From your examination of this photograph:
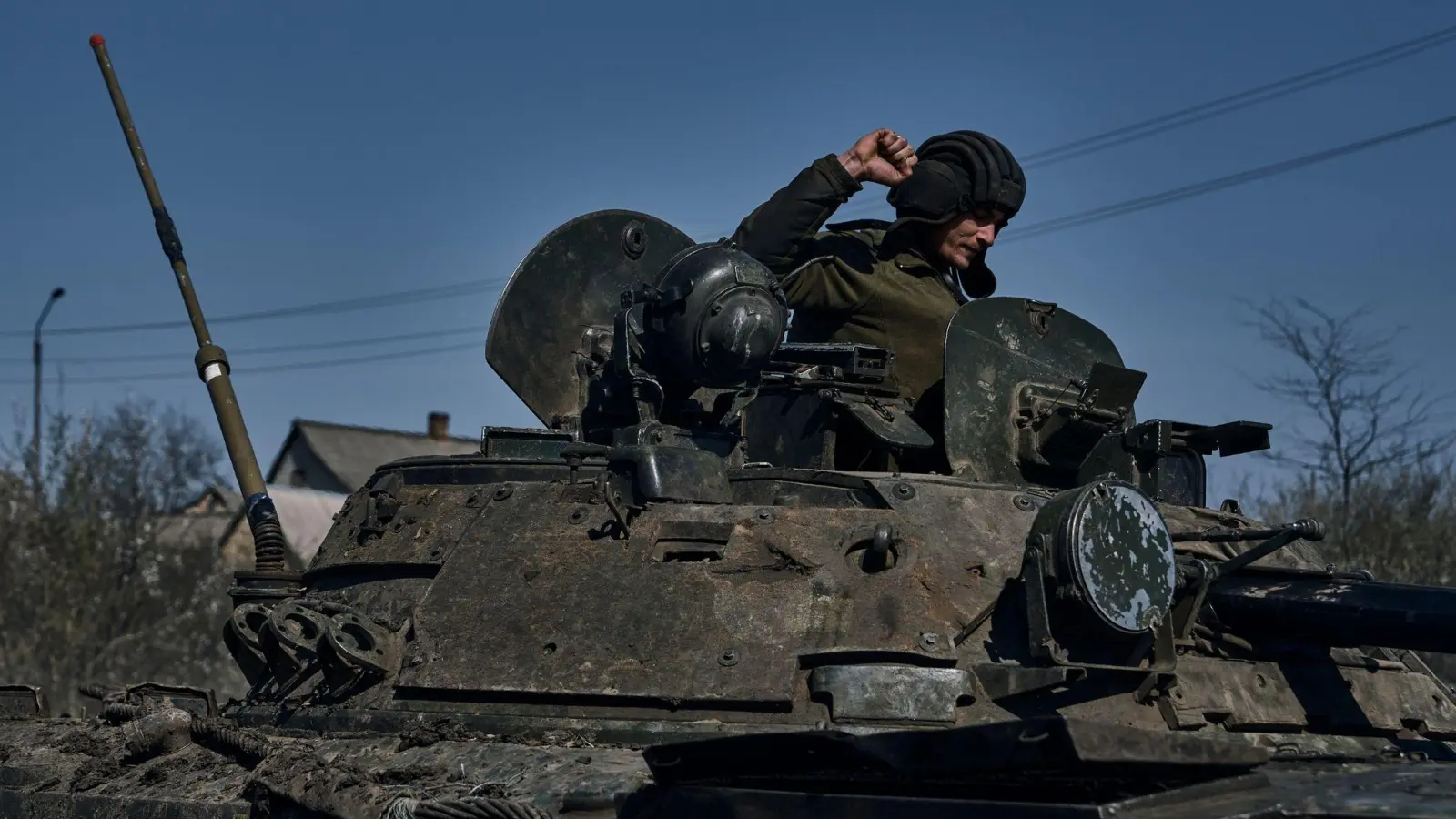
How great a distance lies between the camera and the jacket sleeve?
8562 millimetres

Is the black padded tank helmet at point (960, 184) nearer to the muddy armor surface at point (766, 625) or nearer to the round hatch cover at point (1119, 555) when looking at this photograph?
the muddy armor surface at point (766, 625)

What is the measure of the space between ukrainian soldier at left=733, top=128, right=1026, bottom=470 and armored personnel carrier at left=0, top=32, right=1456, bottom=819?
512 millimetres

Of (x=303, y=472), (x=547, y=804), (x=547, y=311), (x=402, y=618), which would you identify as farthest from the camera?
(x=303, y=472)

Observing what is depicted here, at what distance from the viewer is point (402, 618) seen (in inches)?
274

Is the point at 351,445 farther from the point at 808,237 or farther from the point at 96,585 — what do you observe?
the point at 808,237

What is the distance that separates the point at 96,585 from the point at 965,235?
74.7ft

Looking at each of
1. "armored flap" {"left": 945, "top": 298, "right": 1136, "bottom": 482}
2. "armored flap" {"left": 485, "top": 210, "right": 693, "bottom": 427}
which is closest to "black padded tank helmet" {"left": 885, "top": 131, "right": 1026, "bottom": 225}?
"armored flap" {"left": 945, "top": 298, "right": 1136, "bottom": 482}

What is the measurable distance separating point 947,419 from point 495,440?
187 centimetres

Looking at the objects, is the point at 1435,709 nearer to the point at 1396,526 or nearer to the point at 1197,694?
the point at 1197,694

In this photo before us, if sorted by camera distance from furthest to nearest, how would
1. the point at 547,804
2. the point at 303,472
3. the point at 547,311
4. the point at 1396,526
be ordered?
the point at 303,472, the point at 1396,526, the point at 547,311, the point at 547,804

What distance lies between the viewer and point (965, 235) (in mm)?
9062

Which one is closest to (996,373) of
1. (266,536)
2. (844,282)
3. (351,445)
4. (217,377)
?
(844,282)

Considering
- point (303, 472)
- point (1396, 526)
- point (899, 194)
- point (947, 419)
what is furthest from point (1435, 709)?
point (303, 472)

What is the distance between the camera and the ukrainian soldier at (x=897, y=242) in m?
8.57
